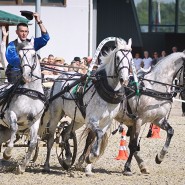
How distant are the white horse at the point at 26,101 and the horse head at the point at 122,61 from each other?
3.99ft

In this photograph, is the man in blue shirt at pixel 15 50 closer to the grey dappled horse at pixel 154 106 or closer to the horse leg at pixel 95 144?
the horse leg at pixel 95 144

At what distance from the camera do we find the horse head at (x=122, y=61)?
12070mm

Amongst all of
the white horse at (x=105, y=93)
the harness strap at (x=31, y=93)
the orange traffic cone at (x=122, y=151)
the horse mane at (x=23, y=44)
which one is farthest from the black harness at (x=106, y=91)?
the orange traffic cone at (x=122, y=151)

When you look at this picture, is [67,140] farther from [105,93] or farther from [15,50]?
[15,50]

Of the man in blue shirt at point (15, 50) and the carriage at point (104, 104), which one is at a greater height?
the man in blue shirt at point (15, 50)

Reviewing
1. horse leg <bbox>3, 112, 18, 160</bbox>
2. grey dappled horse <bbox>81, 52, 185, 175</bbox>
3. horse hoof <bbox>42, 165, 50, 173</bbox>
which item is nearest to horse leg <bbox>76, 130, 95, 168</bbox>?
grey dappled horse <bbox>81, 52, 185, 175</bbox>

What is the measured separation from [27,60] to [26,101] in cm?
64

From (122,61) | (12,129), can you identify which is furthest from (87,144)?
(122,61)

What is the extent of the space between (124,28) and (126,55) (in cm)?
2222

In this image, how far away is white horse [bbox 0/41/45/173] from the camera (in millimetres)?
12422

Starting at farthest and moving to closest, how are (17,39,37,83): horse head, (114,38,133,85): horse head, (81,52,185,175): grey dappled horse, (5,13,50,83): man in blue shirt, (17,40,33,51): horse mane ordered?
(81,52,185,175): grey dappled horse < (5,13,50,83): man in blue shirt < (17,40,33,51): horse mane < (17,39,37,83): horse head < (114,38,133,85): horse head

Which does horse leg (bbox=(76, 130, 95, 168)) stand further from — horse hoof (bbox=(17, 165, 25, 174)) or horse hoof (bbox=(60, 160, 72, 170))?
horse hoof (bbox=(17, 165, 25, 174))

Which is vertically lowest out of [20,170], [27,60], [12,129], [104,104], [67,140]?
[20,170]

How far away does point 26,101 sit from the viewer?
1259 centimetres
